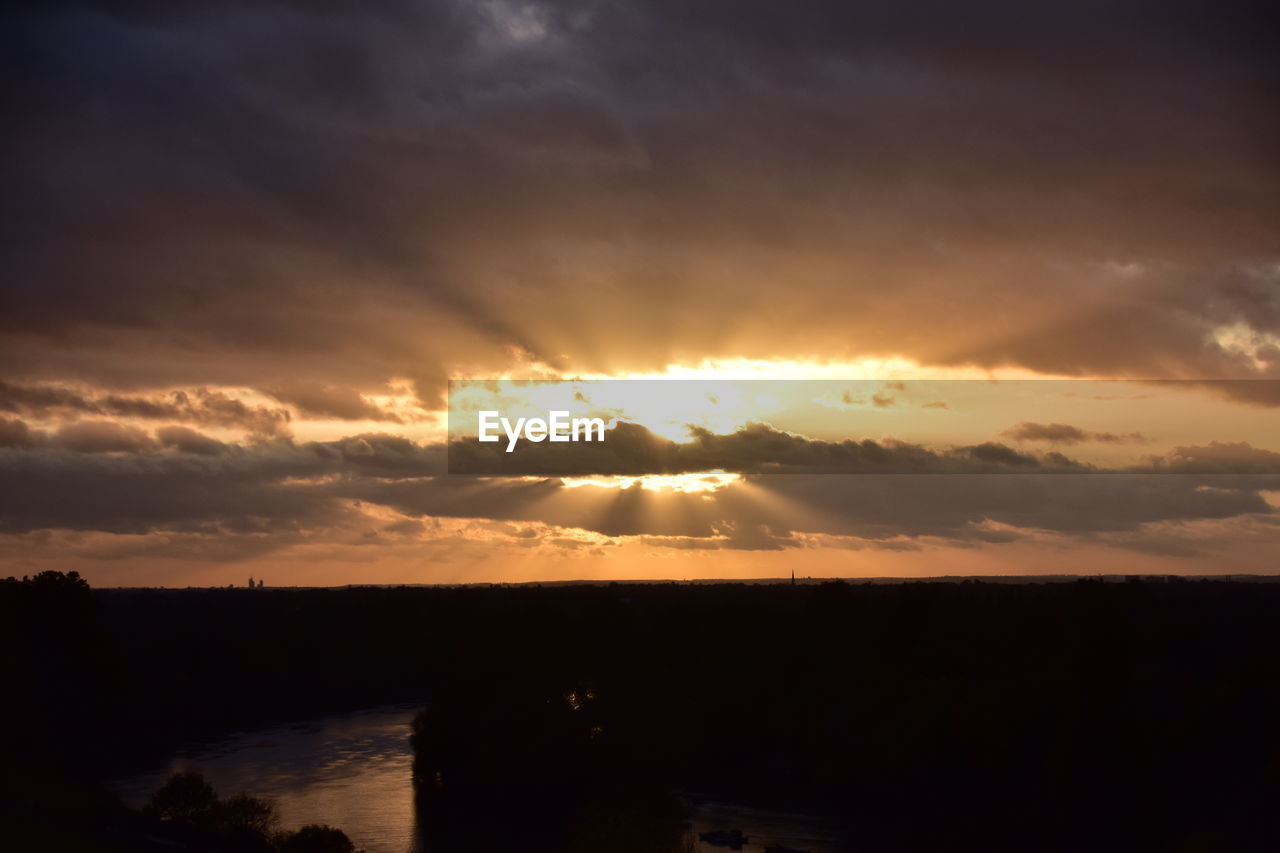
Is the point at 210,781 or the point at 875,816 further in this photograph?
the point at 210,781

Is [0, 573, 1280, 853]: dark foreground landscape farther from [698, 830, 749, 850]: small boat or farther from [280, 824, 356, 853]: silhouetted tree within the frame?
[698, 830, 749, 850]: small boat

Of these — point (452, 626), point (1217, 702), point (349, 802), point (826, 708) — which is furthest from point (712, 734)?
point (452, 626)

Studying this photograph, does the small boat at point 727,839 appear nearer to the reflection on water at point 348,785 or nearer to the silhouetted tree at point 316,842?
the reflection on water at point 348,785

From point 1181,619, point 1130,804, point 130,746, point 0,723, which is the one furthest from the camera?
point 1181,619

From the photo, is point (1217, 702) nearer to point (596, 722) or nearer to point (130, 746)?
point (596, 722)

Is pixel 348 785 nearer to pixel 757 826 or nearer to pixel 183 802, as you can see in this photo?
pixel 183 802
